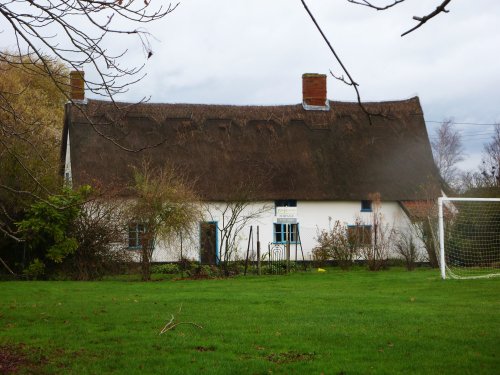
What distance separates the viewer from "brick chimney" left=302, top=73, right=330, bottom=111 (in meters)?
30.7

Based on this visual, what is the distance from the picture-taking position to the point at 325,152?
28984 millimetres

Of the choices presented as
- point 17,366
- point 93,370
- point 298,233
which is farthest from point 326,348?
point 298,233

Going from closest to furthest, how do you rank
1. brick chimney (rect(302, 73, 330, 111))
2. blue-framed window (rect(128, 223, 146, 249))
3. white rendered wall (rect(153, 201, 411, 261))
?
1. blue-framed window (rect(128, 223, 146, 249))
2. white rendered wall (rect(153, 201, 411, 261))
3. brick chimney (rect(302, 73, 330, 111))

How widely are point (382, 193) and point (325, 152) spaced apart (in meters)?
3.01

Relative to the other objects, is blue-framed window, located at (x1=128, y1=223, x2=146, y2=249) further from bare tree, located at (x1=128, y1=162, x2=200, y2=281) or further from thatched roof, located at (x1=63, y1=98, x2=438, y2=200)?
thatched roof, located at (x1=63, y1=98, x2=438, y2=200)

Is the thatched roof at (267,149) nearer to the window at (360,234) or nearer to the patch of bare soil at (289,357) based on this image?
the window at (360,234)

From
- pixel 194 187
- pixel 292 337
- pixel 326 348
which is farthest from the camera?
pixel 194 187

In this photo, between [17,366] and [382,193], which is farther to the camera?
[382,193]

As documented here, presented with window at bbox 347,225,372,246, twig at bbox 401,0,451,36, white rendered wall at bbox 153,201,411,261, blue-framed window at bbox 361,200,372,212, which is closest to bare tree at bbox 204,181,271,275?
white rendered wall at bbox 153,201,411,261

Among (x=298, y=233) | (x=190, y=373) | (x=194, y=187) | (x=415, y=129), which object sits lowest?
(x=190, y=373)

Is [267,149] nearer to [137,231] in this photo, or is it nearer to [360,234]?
[360,234]

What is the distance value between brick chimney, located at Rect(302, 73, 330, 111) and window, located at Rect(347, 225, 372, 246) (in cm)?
647

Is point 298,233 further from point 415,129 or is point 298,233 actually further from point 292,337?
point 292,337

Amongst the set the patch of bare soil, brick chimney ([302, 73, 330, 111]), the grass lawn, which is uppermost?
brick chimney ([302, 73, 330, 111])
